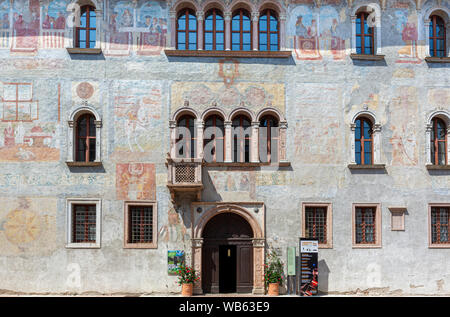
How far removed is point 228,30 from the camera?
66.1 feet

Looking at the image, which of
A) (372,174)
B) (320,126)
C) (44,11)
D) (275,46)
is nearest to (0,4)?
(44,11)

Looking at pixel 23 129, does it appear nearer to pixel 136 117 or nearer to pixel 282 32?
pixel 136 117

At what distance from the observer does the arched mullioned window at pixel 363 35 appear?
20.7 metres

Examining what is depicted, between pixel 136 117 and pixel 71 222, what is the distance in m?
4.62

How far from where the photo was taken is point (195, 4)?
20.2m

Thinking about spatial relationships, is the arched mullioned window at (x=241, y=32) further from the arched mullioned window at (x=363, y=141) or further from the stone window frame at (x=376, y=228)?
the stone window frame at (x=376, y=228)

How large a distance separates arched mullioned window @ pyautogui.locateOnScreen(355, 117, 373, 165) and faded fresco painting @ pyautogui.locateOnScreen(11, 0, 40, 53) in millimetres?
12824

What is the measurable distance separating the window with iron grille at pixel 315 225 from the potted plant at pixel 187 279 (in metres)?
4.67

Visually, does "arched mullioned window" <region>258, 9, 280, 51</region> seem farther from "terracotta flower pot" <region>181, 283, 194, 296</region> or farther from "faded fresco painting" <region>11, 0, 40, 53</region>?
"terracotta flower pot" <region>181, 283, 194, 296</region>

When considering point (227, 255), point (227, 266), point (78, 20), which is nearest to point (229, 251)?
point (227, 255)

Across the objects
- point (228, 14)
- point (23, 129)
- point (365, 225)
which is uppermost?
point (228, 14)

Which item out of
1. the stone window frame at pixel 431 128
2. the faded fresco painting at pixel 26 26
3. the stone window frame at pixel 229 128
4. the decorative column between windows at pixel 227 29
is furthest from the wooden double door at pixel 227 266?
the faded fresco painting at pixel 26 26

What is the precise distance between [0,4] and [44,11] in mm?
1726

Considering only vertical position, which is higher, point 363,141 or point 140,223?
point 363,141
